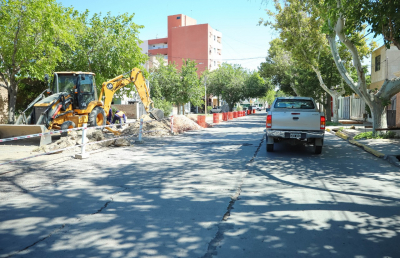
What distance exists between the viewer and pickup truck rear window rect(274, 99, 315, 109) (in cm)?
1266

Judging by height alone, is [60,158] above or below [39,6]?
below

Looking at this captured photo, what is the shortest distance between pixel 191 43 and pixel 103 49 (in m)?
50.8

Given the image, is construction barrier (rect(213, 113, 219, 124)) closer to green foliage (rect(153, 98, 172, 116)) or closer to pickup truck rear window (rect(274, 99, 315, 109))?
green foliage (rect(153, 98, 172, 116))

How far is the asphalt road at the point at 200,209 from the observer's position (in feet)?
13.5

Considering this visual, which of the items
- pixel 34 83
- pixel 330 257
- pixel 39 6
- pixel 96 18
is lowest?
pixel 330 257

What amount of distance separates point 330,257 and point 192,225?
1.80m

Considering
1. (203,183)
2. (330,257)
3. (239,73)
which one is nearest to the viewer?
(330,257)

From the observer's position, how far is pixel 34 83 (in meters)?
28.4

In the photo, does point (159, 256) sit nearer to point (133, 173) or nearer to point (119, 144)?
point (133, 173)

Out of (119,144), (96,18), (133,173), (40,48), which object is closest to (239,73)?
(96,18)

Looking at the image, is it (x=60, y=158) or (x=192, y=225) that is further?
(x=60, y=158)

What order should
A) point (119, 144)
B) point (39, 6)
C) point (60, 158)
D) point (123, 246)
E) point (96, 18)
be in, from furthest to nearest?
1. point (96, 18)
2. point (39, 6)
3. point (119, 144)
4. point (60, 158)
5. point (123, 246)

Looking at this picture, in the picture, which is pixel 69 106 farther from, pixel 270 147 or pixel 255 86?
pixel 255 86

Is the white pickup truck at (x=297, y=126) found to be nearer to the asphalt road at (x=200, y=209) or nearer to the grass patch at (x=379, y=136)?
the asphalt road at (x=200, y=209)
